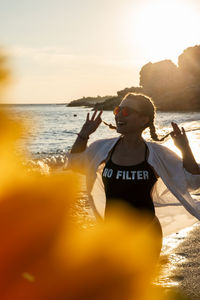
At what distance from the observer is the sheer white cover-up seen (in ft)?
11.3

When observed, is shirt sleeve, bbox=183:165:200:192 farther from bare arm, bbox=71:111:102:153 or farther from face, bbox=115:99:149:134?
bare arm, bbox=71:111:102:153

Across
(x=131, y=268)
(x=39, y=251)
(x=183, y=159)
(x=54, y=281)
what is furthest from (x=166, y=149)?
(x=39, y=251)

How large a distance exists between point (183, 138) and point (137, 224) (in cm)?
92

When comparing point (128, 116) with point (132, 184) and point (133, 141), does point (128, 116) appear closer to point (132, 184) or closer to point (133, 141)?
point (133, 141)

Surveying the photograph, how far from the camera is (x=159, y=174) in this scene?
343 cm

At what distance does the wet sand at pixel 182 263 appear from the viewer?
4645 mm

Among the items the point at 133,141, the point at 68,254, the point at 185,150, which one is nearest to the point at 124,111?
the point at 133,141

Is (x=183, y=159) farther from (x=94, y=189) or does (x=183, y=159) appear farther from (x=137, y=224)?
(x=94, y=189)

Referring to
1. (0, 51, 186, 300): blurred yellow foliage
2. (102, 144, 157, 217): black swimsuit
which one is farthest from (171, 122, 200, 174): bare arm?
(0, 51, 186, 300): blurred yellow foliage

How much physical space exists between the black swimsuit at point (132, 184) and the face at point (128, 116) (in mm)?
341

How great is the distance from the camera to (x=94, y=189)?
12.8 feet

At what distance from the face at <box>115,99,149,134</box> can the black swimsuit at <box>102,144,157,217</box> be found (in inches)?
13.4

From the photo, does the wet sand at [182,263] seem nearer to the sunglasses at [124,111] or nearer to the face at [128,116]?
the face at [128,116]

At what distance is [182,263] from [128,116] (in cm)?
281
